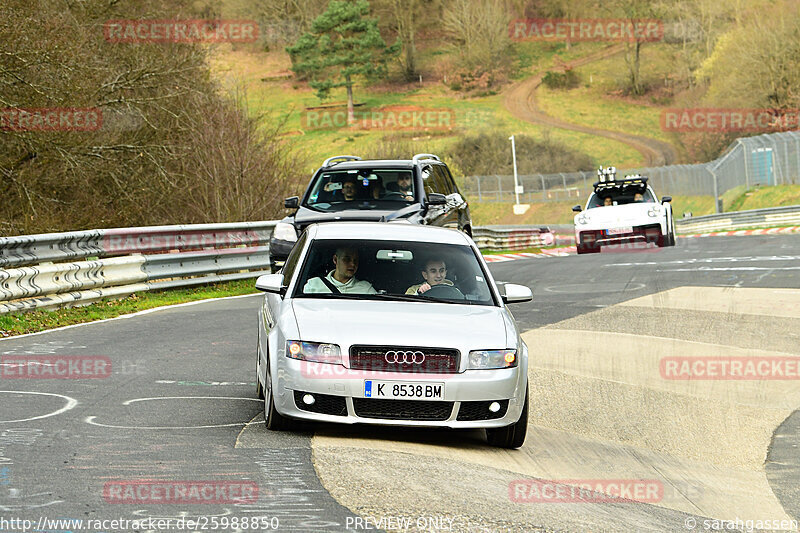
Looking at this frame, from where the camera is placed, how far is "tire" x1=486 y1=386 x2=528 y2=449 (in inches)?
295

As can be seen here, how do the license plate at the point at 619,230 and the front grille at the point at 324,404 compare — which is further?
the license plate at the point at 619,230

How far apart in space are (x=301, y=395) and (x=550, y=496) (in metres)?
1.86

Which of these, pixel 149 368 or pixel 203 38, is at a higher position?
pixel 203 38

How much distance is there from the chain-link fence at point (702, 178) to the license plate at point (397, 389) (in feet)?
145

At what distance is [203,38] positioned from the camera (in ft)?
95.6

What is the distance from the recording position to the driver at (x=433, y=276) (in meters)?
8.30

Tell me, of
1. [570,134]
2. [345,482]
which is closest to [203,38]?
[345,482]

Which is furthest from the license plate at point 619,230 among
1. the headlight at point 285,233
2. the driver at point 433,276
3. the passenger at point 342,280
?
the passenger at point 342,280

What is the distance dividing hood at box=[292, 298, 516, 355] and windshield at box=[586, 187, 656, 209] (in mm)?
18650

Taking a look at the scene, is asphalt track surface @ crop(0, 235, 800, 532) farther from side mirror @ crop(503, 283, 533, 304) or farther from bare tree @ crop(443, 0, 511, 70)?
bare tree @ crop(443, 0, 511, 70)

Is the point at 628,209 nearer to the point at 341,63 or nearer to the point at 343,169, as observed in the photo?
the point at 343,169

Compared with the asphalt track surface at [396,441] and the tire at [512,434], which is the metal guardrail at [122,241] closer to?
the asphalt track surface at [396,441]

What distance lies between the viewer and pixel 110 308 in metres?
15.5

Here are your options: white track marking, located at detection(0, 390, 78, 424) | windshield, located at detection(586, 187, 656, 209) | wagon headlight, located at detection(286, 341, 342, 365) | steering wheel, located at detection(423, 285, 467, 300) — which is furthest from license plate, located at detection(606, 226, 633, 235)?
wagon headlight, located at detection(286, 341, 342, 365)
